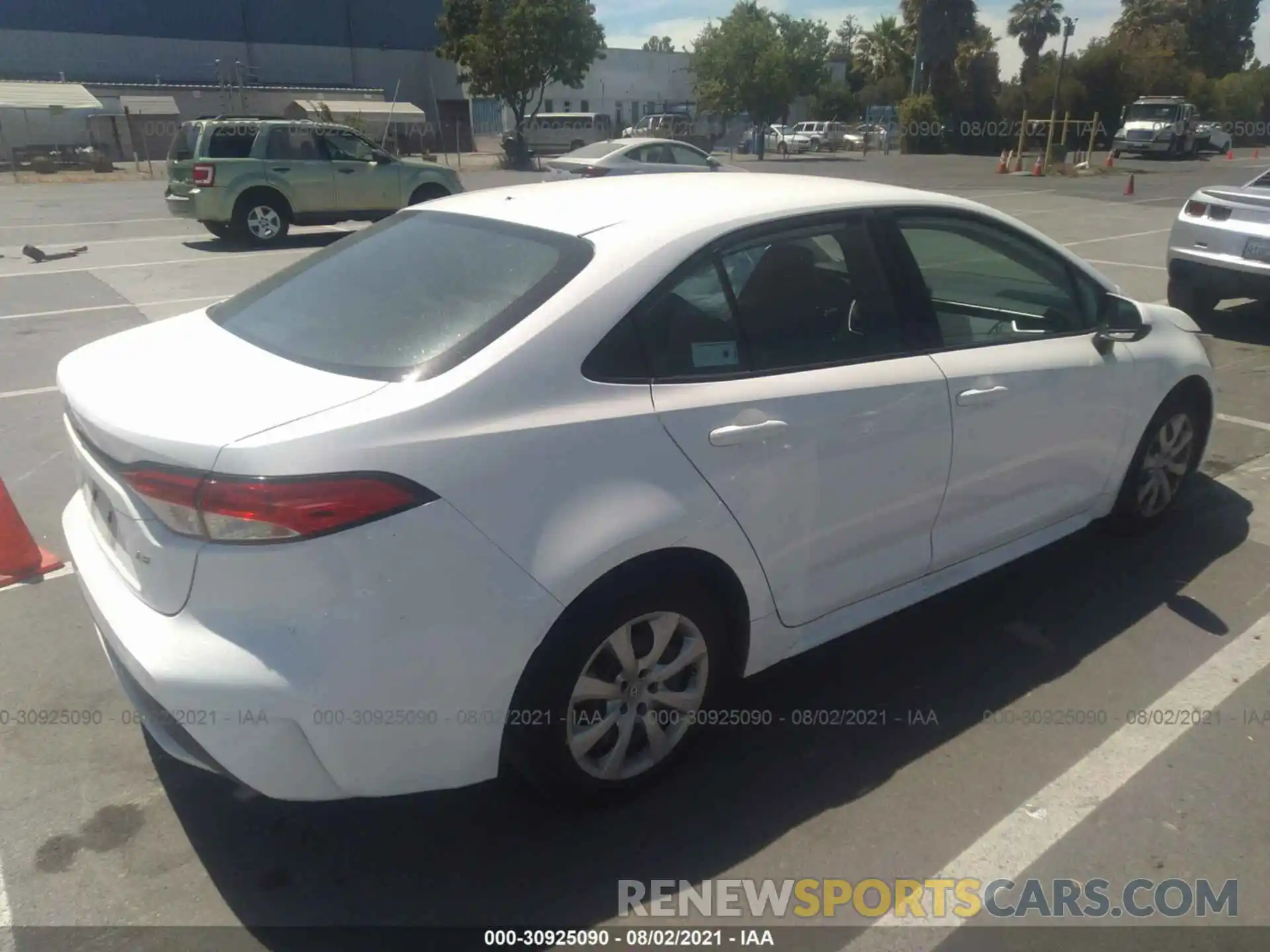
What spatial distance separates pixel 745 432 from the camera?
2.67 meters

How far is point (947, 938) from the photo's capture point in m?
2.40

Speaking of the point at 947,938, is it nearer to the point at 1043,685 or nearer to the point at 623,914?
the point at 623,914

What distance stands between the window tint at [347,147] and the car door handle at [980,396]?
13553 millimetres

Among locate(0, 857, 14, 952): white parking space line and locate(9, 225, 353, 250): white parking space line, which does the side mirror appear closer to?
locate(0, 857, 14, 952): white parking space line

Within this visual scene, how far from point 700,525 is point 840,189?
1440 mm

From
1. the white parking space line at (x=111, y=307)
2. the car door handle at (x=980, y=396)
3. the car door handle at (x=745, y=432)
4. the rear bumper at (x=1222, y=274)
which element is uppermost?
the car door handle at (x=745, y=432)

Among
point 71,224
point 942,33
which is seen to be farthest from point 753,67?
point 71,224

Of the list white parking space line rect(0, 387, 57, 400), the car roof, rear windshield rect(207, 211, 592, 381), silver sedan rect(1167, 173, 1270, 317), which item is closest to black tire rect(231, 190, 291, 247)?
white parking space line rect(0, 387, 57, 400)

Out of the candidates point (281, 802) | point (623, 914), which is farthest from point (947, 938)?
point (281, 802)

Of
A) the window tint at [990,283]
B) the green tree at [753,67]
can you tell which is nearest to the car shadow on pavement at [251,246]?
the window tint at [990,283]

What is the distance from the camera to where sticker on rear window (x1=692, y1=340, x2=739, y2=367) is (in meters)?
2.71

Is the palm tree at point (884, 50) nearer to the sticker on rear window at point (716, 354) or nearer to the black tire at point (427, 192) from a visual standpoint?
the black tire at point (427, 192)

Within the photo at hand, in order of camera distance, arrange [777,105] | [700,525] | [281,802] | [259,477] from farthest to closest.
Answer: [777,105], [281,802], [700,525], [259,477]

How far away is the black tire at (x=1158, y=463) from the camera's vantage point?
421 cm
